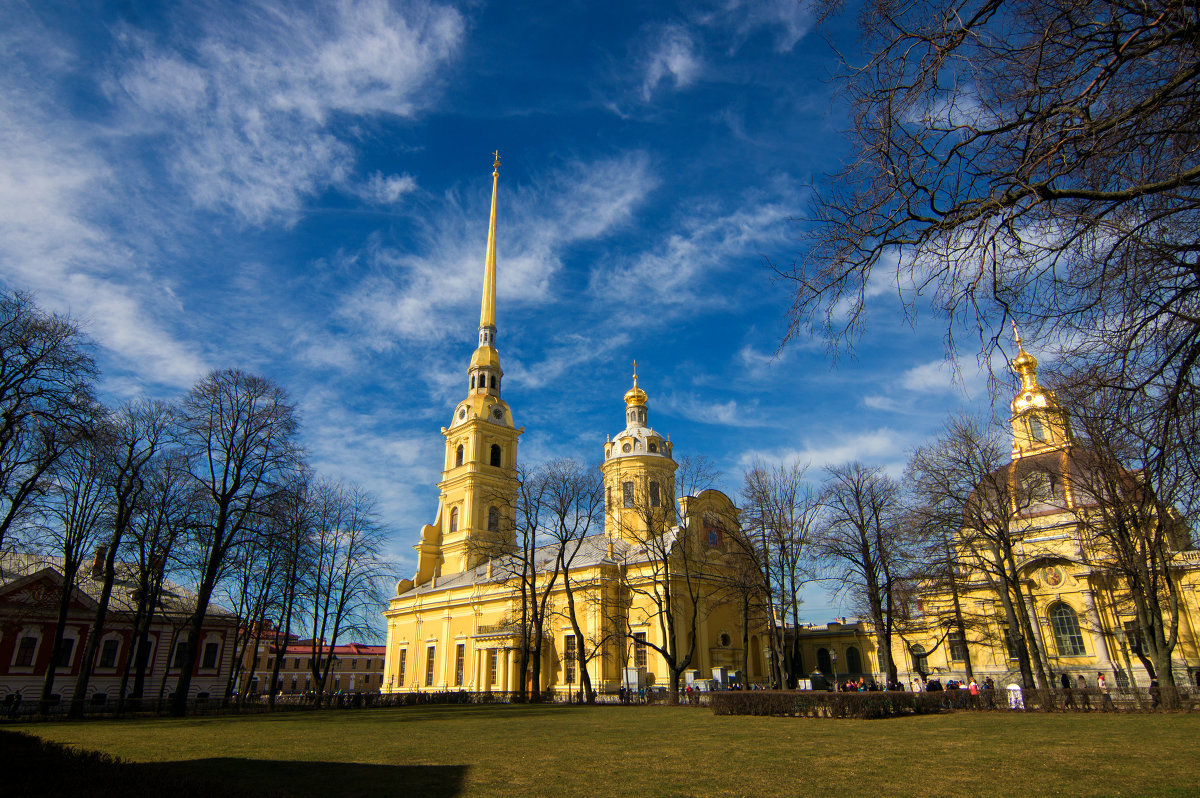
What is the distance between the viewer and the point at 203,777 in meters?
7.94

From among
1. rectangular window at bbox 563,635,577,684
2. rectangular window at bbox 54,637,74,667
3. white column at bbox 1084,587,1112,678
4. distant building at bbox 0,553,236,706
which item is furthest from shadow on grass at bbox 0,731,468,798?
white column at bbox 1084,587,1112,678

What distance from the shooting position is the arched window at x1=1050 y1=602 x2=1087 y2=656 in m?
34.2

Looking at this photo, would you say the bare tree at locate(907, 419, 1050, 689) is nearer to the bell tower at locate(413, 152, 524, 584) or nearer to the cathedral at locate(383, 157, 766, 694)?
the cathedral at locate(383, 157, 766, 694)

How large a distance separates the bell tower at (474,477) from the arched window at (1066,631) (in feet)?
116

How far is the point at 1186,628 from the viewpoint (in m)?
32.2

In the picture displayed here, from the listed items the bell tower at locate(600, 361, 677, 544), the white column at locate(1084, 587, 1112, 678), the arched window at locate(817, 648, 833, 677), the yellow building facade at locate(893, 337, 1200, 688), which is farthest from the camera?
the arched window at locate(817, 648, 833, 677)

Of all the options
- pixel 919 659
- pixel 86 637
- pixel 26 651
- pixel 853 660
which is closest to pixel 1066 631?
pixel 919 659

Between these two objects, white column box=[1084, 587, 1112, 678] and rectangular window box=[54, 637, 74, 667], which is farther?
rectangular window box=[54, 637, 74, 667]

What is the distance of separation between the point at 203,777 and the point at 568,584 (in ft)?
85.9

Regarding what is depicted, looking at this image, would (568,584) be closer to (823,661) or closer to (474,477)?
(474,477)

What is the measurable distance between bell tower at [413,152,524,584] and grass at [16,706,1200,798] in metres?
34.1

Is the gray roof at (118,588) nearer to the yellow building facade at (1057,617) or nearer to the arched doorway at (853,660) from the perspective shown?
the yellow building facade at (1057,617)

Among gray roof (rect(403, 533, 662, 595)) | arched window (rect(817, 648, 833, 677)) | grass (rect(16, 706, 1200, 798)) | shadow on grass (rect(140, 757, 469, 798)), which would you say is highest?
gray roof (rect(403, 533, 662, 595))

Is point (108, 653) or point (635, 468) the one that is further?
point (635, 468)
